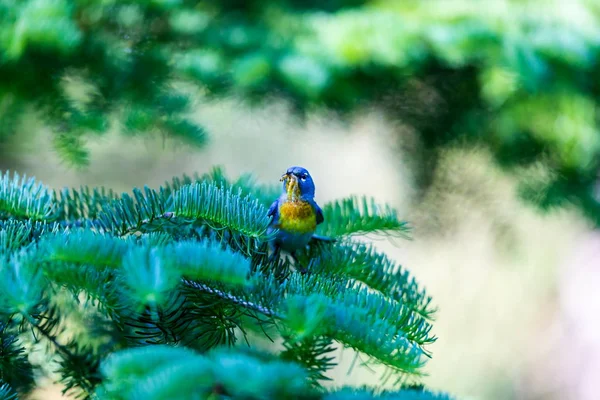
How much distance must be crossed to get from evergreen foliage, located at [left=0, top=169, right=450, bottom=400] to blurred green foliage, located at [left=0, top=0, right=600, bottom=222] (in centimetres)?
64

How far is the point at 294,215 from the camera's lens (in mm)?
1135

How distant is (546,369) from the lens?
14.2ft

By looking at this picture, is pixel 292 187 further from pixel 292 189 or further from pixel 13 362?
pixel 13 362

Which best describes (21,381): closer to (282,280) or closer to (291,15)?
(282,280)

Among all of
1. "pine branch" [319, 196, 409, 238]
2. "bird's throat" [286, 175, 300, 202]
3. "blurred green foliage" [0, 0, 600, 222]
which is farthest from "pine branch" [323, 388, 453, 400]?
"blurred green foliage" [0, 0, 600, 222]

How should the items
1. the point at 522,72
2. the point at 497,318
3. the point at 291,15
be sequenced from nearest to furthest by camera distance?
the point at 522,72
the point at 291,15
the point at 497,318

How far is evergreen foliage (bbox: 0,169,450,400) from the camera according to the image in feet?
2.04

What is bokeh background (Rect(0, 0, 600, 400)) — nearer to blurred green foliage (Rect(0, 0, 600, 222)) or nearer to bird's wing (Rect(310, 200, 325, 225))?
blurred green foliage (Rect(0, 0, 600, 222))

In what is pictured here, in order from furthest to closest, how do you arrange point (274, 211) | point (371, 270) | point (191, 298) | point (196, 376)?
point (274, 211), point (371, 270), point (191, 298), point (196, 376)

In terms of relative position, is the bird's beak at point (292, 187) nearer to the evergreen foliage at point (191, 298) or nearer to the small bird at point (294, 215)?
the small bird at point (294, 215)

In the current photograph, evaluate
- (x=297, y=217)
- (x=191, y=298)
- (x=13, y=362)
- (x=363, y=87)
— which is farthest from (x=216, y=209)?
(x=363, y=87)

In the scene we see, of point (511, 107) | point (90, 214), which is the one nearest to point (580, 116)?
point (511, 107)

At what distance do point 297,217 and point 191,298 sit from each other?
359mm

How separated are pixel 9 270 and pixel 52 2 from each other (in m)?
1.08
